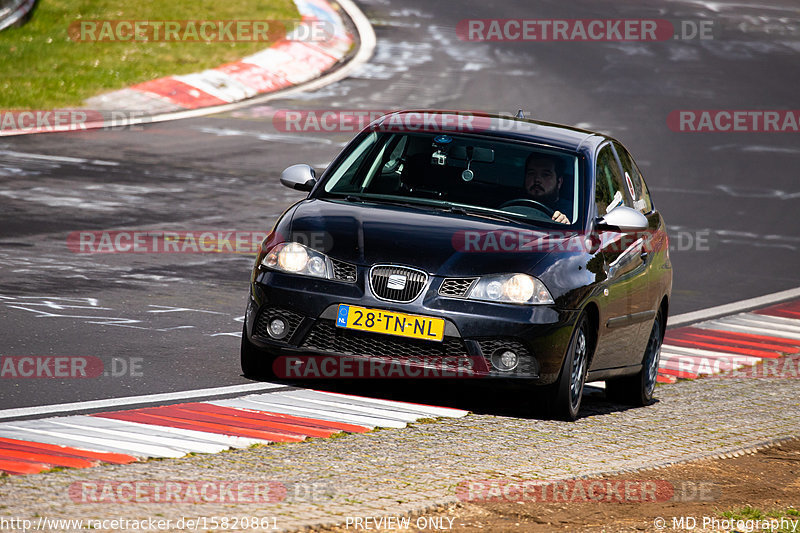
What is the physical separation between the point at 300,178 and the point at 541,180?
5.28 ft

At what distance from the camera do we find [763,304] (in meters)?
15.5

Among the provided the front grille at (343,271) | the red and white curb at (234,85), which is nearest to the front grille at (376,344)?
the front grille at (343,271)

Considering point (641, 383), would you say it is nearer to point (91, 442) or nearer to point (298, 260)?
point (298, 260)

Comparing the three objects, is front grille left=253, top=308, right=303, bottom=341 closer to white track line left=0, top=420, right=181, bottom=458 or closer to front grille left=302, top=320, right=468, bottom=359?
front grille left=302, top=320, right=468, bottom=359

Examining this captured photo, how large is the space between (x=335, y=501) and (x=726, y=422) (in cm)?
392

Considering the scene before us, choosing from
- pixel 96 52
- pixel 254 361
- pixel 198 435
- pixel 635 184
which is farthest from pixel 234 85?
pixel 198 435

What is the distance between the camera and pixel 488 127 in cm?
979

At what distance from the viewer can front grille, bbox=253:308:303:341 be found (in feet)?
28.0

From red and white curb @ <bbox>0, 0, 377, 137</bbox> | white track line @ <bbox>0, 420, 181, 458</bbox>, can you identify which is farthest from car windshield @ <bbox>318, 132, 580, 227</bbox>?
red and white curb @ <bbox>0, 0, 377, 137</bbox>

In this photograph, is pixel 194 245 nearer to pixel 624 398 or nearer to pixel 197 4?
pixel 624 398

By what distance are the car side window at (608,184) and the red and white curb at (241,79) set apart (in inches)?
618

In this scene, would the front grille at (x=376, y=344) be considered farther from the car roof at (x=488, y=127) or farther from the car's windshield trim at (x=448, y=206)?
the car roof at (x=488, y=127)

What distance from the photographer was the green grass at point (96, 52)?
82.8 ft

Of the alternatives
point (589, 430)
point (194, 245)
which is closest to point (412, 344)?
point (589, 430)
